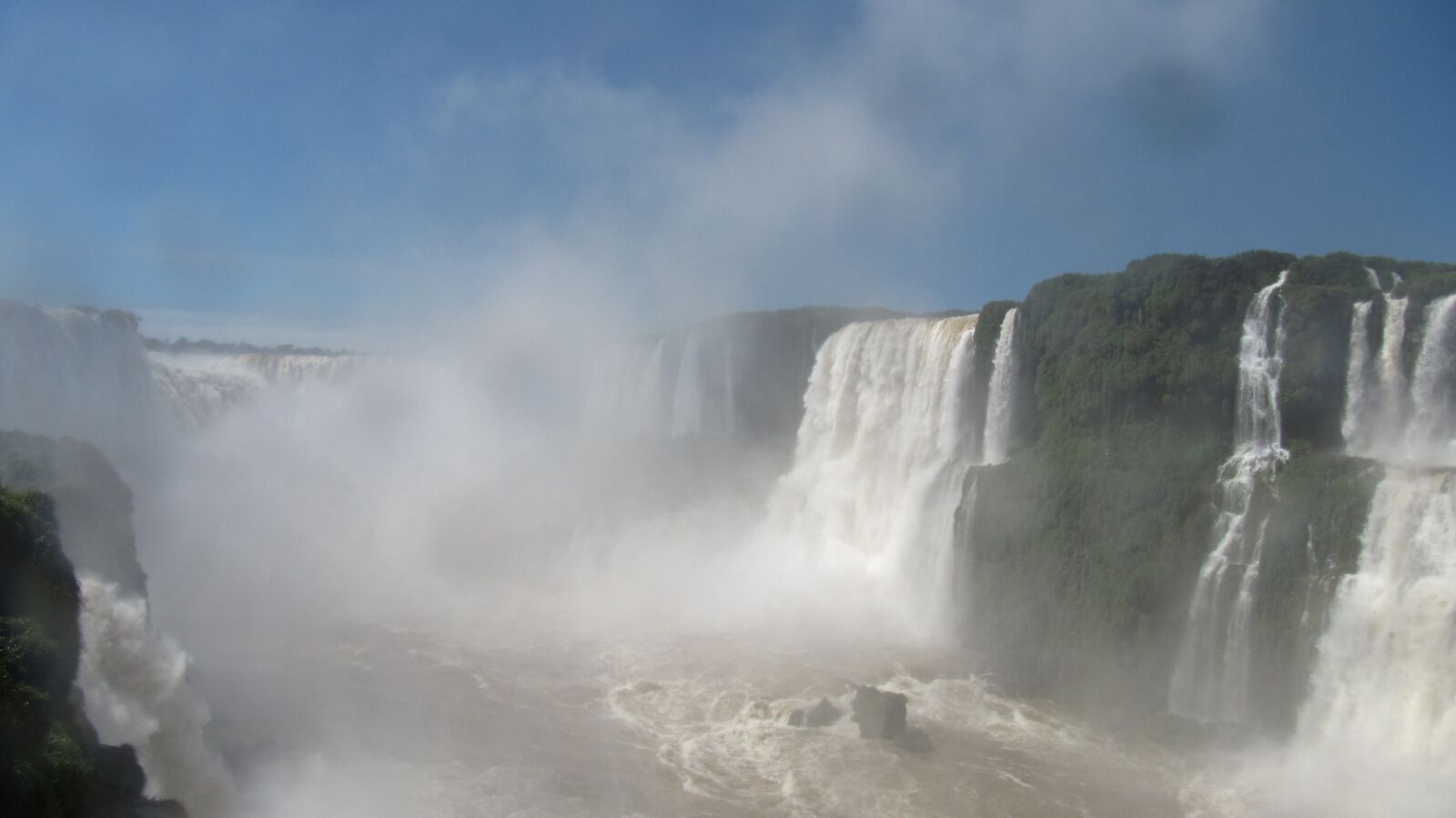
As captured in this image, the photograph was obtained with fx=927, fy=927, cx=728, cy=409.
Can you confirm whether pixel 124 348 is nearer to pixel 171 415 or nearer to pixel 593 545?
pixel 171 415

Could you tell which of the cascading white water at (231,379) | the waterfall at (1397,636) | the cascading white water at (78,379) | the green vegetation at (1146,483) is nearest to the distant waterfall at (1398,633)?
the waterfall at (1397,636)

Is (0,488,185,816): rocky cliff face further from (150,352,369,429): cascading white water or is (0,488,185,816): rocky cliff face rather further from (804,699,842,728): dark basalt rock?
(150,352,369,429): cascading white water

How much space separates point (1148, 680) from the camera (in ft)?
49.5

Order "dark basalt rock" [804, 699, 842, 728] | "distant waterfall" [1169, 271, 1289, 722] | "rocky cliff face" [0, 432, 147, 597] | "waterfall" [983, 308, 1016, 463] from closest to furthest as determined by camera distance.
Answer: "rocky cliff face" [0, 432, 147, 597], "distant waterfall" [1169, 271, 1289, 722], "dark basalt rock" [804, 699, 842, 728], "waterfall" [983, 308, 1016, 463]

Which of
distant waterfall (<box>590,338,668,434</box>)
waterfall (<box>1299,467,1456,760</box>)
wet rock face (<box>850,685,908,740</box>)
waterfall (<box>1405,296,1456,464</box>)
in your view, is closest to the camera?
waterfall (<box>1299,467,1456,760</box>)

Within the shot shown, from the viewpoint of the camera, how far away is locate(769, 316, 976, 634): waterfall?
2033cm

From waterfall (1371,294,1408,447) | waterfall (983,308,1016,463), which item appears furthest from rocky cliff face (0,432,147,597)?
waterfall (1371,294,1408,447)

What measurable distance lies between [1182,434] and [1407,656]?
16.9ft

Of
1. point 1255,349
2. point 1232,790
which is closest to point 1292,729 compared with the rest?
point 1232,790

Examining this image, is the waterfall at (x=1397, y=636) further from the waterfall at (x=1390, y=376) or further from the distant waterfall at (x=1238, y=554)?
the waterfall at (x=1390, y=376)

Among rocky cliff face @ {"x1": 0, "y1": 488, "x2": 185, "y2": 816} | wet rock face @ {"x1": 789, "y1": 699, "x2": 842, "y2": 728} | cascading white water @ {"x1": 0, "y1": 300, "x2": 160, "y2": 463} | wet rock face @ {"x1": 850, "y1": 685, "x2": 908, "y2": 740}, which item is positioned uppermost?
cascading white water @ {"x1": 0, "y1": 300, "x2": 160, "y2": 463}

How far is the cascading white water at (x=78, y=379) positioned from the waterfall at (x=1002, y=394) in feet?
74.5

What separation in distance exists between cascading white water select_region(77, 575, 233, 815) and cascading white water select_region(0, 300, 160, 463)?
14962mm

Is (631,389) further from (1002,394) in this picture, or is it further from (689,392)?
(1002,394)
